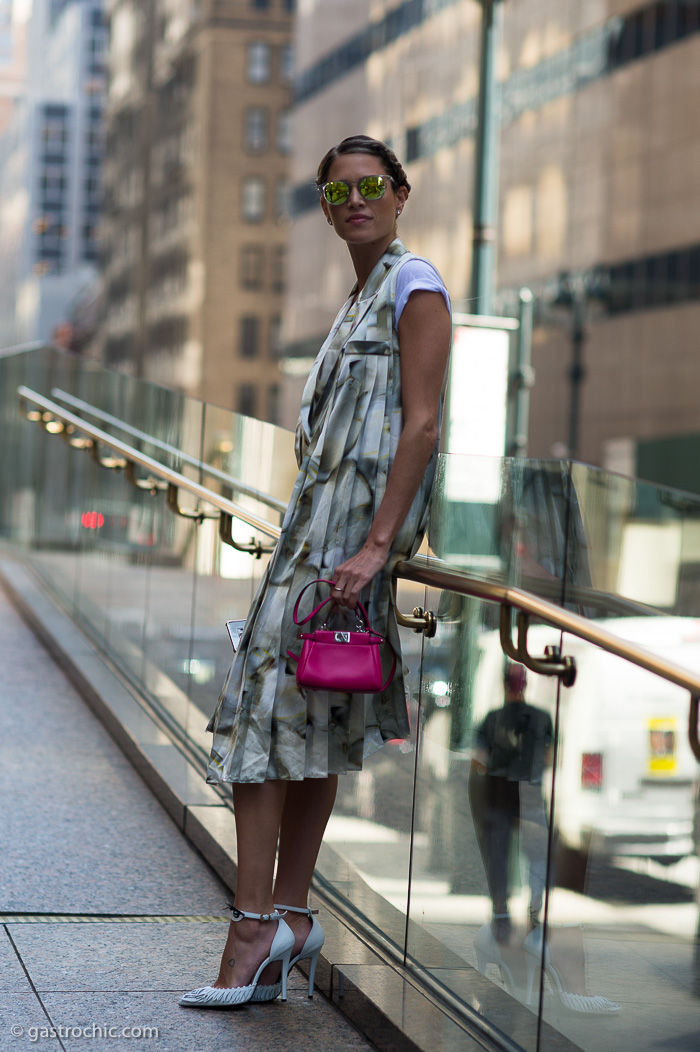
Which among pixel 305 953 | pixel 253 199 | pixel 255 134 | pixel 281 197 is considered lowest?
pixel 305 953

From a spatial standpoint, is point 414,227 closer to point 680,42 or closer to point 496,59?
point 680,42

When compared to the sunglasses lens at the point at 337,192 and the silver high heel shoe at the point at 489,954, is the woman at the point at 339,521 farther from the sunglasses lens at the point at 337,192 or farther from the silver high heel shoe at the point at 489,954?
the silver high heel shoe at the point at 489,954

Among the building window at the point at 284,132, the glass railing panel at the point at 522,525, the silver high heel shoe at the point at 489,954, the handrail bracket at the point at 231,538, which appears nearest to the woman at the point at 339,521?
the glass railing panel at the point at 522,525

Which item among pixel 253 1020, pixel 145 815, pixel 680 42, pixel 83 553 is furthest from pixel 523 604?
pixel 680 42

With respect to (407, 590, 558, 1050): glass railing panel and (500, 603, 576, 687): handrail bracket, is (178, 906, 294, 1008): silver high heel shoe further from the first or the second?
(500, 603, 576, 687): handrail bracket

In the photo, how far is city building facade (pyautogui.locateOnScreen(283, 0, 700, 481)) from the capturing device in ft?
95.7

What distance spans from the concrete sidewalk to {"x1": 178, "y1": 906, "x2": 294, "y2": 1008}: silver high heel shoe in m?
0.03

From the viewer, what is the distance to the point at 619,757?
2416 millimetres

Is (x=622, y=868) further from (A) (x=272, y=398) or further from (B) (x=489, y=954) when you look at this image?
(A) (x=272, y=398)

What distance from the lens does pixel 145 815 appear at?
492cm

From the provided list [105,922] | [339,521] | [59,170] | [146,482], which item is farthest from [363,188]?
[59,170]

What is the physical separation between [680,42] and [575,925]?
2873 centimetres

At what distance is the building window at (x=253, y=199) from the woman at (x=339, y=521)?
252ft

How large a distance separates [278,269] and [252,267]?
1.78 meters
